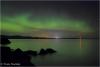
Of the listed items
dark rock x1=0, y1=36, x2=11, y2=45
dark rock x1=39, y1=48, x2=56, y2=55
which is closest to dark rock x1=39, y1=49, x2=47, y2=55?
dark rock x1=39, y1=48, x2=56, y2=55

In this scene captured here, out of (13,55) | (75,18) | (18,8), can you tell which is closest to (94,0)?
(75,18)

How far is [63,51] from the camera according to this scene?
0.96 m

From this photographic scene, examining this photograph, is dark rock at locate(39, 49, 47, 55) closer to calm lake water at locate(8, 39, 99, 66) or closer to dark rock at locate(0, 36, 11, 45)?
calm lake water at locate(8, 39, 99, 66)

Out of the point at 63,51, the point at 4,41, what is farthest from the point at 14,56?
the point at 63,51

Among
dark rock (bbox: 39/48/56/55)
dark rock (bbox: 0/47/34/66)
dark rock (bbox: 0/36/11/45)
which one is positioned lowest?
dark rock (bbox: 0/47/34/66)

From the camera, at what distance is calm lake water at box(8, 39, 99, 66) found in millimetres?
943

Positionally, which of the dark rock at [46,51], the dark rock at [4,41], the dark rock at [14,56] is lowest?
the dark rock at [14,56]

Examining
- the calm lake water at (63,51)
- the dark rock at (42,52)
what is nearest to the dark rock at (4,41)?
the calm lake water at (63,51)

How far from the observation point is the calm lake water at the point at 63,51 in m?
0.94

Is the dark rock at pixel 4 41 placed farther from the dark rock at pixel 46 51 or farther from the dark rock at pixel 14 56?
the dark rock at pixel 46 51

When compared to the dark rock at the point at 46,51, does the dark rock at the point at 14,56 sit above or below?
below

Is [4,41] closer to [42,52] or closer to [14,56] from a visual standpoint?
[14,56]

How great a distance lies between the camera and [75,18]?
37.8 inches

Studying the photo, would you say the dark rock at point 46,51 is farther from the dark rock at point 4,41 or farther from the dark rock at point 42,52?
the dark rock at point 4,41
